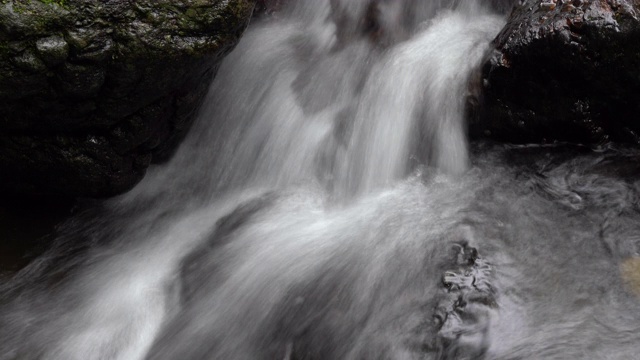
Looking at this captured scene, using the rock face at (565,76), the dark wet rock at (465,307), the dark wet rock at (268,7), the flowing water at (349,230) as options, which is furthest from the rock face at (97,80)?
the dark wet rock at (465,307)

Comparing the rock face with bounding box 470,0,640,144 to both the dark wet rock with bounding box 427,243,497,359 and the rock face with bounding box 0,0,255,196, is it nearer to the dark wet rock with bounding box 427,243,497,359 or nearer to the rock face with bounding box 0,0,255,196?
the dark wet rock with bounding box 427,243,497,359

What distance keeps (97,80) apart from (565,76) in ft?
11.2

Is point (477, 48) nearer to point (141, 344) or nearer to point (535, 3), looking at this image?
point (535, 3)

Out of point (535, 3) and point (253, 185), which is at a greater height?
point (535, 3)

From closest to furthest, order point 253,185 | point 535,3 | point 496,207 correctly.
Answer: point 496,207
point 535,3
point 253,185

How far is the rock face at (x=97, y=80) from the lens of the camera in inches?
151

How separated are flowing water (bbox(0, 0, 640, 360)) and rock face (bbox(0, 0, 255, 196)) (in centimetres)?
59

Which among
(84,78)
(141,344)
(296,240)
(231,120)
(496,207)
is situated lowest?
(141,344)

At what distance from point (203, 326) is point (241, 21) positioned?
2.24 metres

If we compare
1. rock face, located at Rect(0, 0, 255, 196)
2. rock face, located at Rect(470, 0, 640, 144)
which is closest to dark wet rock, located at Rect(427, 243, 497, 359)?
rock face, located at Rect(470, 0, 640, 144)

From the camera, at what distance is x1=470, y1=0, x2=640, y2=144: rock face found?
4.23m

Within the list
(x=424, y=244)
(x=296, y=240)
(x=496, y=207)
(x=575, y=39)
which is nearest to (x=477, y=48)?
(x=575, y=39)

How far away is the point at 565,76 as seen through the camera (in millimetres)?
4434

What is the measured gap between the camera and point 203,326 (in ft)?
13.3
